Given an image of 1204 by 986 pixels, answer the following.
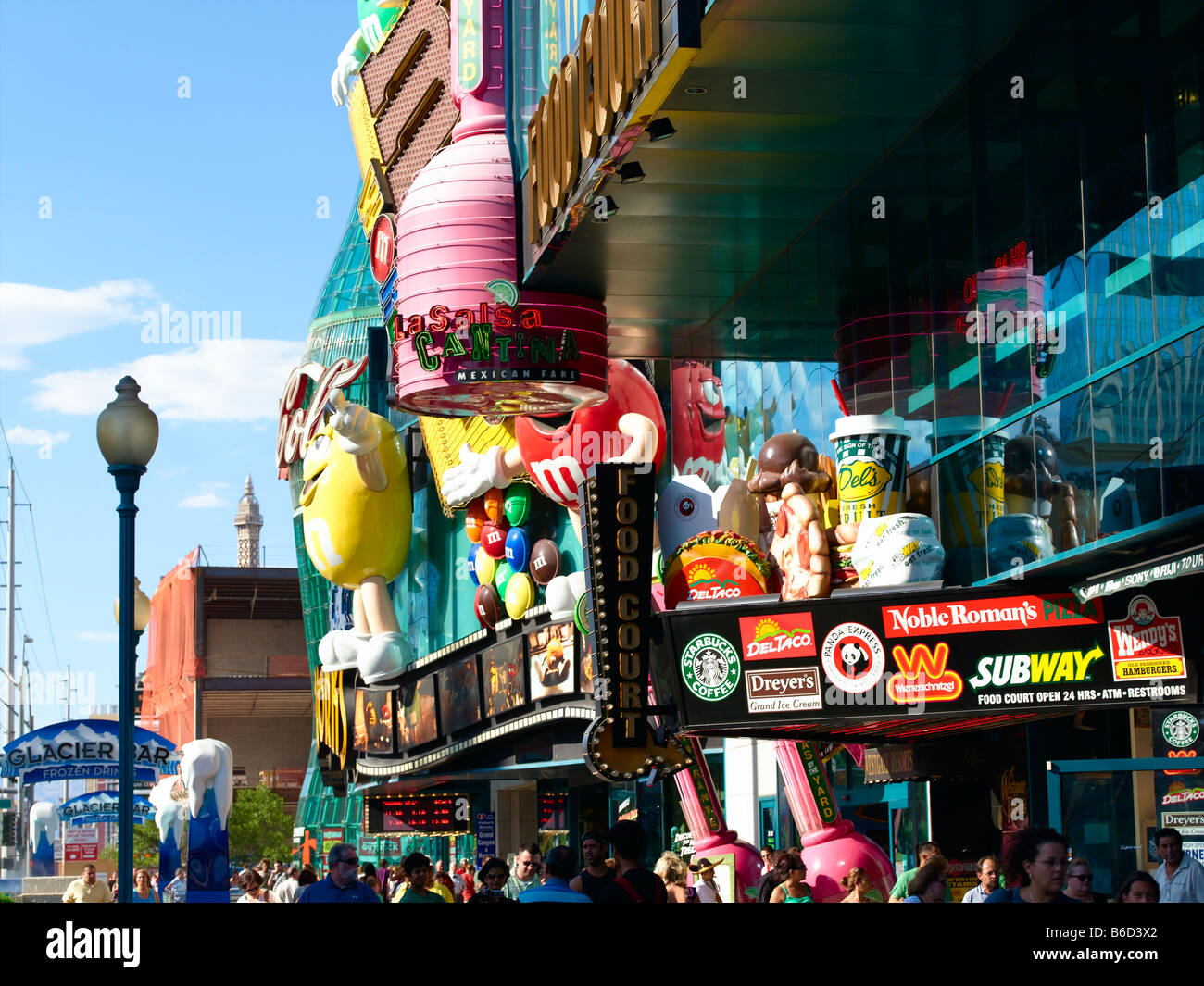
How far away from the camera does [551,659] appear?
34000 mm

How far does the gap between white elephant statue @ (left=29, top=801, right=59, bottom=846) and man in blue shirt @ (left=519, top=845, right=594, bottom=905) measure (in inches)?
1530

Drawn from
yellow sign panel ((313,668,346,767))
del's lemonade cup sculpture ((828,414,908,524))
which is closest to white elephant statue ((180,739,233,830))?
del's lemonade cup sculpture ((828,414,908,524))

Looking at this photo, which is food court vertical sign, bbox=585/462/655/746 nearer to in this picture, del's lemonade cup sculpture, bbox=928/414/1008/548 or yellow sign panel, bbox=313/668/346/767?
del's lemonade cup sculpture, bbox=928/414/1008/548

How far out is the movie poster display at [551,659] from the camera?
109 ft

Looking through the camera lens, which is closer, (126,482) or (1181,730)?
(126,482)

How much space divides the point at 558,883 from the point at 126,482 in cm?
563

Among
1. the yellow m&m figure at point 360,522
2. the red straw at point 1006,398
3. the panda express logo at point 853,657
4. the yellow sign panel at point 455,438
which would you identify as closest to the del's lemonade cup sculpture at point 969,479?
the red straw at point 1006,398

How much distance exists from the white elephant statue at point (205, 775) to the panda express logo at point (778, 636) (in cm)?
778

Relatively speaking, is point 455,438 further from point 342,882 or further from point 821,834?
point 342,882

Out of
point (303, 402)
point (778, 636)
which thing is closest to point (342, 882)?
point (778, 636)

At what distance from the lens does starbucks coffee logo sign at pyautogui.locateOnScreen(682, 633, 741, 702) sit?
1941 cm
